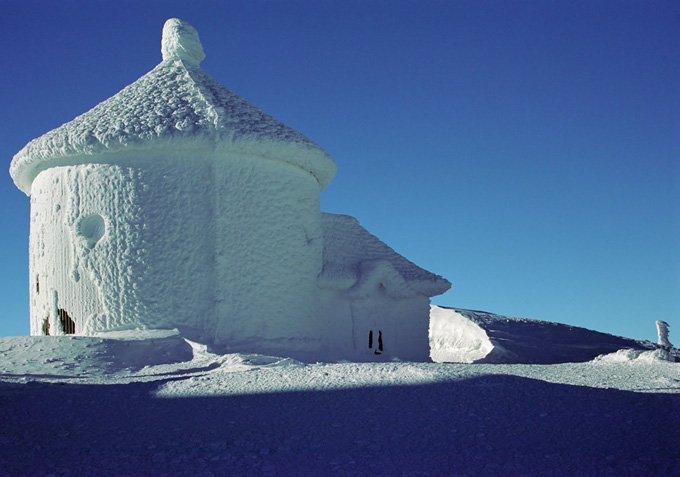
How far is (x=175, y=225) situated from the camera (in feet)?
30.7

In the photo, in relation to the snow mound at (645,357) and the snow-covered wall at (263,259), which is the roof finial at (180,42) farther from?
the snow mound at (645,357)

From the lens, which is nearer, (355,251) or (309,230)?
(309,230)

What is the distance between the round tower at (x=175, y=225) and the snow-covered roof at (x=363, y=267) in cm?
87

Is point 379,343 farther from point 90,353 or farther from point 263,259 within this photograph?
point 90,353

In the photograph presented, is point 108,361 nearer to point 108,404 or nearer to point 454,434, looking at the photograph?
point 108,404

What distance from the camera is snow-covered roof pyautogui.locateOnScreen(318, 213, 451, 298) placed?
11062mm

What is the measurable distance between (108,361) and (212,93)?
15.8ft

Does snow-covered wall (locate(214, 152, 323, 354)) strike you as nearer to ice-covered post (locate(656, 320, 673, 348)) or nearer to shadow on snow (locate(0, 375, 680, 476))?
shadow on snow (locate(0, 375, 680, 476))

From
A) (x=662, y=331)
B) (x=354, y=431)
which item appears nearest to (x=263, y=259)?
(x=354, y=431)

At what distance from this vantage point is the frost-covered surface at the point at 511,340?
16.0 meters

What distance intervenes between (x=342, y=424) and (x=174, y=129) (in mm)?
6052

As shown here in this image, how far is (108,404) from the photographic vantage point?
552cm

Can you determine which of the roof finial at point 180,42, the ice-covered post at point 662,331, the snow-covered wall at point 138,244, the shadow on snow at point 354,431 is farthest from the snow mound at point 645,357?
the roof finial at point 180,42

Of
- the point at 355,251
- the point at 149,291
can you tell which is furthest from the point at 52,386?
the point at 355,251
